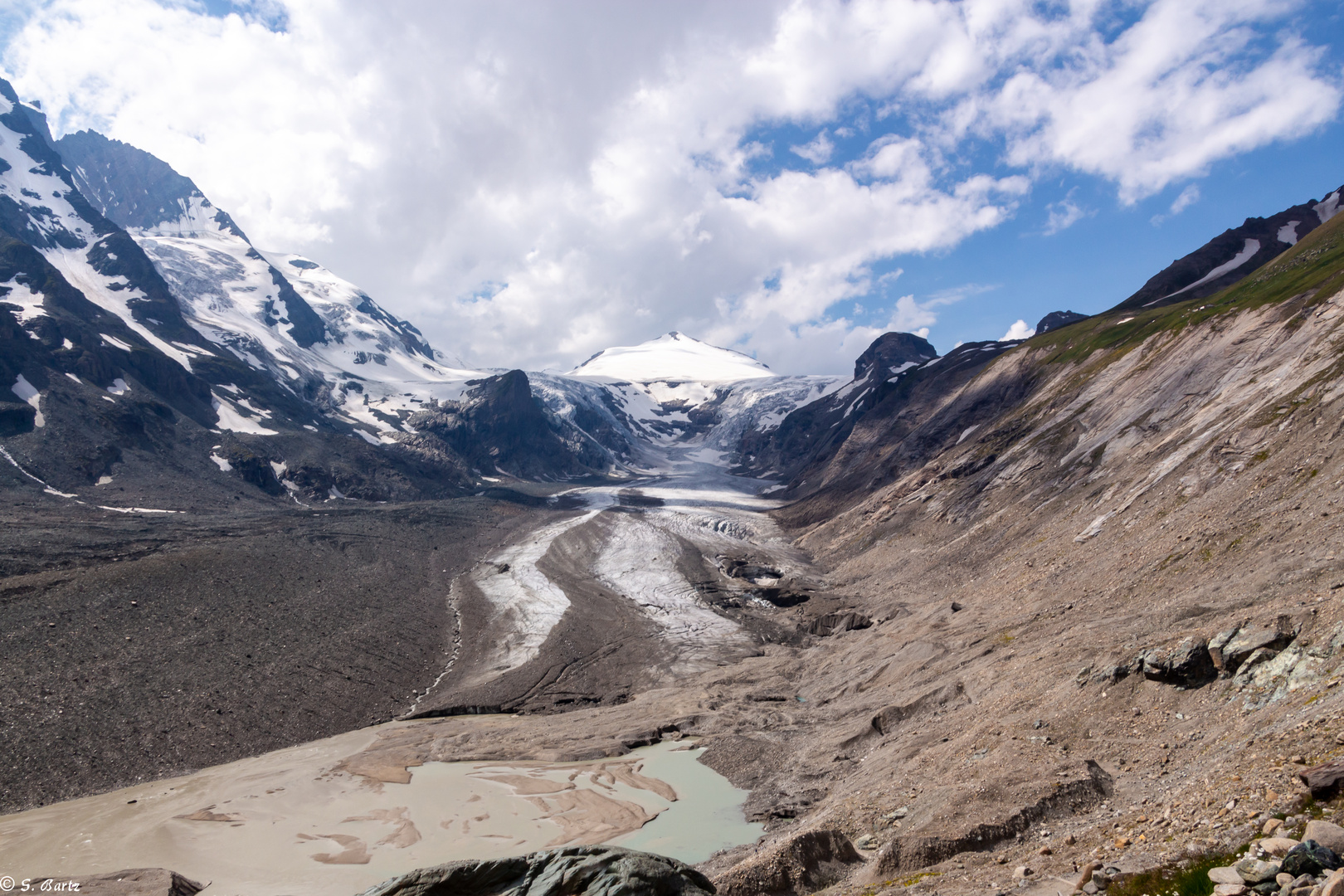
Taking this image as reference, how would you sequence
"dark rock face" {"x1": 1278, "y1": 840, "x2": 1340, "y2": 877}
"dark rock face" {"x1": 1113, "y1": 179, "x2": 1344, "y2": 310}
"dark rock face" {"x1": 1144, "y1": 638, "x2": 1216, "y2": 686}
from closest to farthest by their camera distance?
"dark rock face" {"x1": 1278, "y1": 840, "x2": 1340, "y2": 877}
"dark rock face" {"x1": 1144, "y1": 638, "x2": 1216, "y2": 686}
"dark rock face" {"x1": 1113, "y1": 179, "x2": 1344, "y2": 310}

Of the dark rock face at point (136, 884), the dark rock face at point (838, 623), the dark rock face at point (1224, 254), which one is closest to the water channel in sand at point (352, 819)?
the dark rock face at point (136, 884)

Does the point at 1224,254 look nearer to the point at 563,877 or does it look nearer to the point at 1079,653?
the point at 1079,653

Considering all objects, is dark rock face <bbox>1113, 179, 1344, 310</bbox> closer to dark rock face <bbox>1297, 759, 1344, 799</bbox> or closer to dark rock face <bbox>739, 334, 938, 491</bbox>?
dark rock face <bbox>739, 334, 938, 491</bbox>

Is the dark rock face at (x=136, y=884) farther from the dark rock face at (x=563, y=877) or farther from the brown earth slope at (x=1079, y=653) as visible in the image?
the dark rock face at (x=563, y=877)

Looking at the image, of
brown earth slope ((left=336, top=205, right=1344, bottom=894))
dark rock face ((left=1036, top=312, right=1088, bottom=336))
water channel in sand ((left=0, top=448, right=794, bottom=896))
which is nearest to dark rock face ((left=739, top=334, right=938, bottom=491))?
dark rock face ((left=1036, top=312, right=1088, bottom=336))

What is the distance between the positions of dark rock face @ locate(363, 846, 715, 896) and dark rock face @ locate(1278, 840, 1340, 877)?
26.5ft

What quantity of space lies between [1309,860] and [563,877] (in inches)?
403

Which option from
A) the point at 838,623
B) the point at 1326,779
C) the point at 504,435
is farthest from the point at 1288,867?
the point at 504,435

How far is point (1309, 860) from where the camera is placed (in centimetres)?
730

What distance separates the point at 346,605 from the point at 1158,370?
6115 cm

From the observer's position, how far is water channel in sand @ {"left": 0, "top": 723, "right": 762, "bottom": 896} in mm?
19703

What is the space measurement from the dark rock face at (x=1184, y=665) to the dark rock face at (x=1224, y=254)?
75.4 m

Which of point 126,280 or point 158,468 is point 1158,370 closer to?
point 158,468

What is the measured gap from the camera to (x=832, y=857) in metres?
14.4
